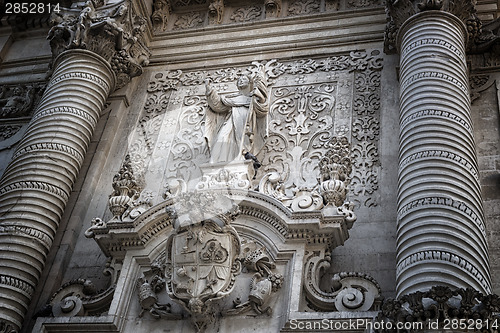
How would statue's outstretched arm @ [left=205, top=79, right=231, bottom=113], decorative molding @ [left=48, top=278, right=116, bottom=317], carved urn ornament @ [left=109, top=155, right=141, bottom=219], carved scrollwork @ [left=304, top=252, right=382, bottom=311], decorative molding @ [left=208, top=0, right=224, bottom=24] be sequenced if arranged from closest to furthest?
carved scrollwork @ [left=304, top=252, right=382, bottom=311] < decorative molding @ [left=48, top=278, right=116, bottom=317] < carved urn ornament @ [left=109, top=155, right=141, bottom=219] < statue's outstretched arm @ [left=205, top=79, right=231, bottom=113] < decorative molding @ [left=208, top=0, right=224, bottom=24]

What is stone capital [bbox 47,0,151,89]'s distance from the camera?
12094mm

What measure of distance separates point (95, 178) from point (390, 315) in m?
5.71

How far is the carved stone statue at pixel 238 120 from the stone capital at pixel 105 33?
2044 mm

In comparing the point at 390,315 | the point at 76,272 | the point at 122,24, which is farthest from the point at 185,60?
the point at 390,315

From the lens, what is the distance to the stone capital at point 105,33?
12.1 m

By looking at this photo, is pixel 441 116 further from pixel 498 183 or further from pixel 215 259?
pixel 215 259

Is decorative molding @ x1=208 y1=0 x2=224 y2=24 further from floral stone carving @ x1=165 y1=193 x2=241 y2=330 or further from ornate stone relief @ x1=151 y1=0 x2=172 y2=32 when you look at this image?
floral stone carving @ x1=165 y1=193 x2=241 y2=330

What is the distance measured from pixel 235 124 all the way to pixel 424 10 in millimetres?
3192

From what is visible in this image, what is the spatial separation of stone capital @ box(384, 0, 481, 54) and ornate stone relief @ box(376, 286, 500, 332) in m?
4.97

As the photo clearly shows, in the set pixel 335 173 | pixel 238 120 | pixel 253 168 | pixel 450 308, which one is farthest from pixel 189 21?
pixel 450 308

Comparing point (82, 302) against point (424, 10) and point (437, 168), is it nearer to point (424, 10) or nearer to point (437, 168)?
point (437, 168)

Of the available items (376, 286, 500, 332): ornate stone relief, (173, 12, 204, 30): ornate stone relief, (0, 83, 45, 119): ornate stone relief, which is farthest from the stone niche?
(173, 12, 204, 30): ornate stone relief

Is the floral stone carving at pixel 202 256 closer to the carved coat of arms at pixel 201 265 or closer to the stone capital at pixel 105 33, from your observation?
the carved coat of arms at pixel 201 265

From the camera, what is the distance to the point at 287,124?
37.7 feet
